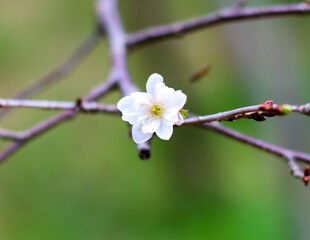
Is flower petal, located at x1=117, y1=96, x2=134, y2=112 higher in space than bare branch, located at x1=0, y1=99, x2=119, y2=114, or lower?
lower

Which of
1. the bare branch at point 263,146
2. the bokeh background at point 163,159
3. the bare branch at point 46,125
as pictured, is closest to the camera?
the bare branch at point 263,146

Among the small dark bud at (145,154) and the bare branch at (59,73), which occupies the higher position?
the bare branch at (59,73)

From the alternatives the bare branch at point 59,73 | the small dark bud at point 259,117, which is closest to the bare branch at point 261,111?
the small dark bud at point 259,117

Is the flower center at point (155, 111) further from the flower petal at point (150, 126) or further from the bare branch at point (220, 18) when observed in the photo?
the bare branch at point (220, 18)

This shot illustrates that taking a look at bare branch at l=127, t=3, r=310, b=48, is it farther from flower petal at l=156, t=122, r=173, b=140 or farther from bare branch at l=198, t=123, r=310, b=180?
flower petal at l=156, t=122, r=173, b=140

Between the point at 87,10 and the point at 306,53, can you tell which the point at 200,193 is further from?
the point at 87,10

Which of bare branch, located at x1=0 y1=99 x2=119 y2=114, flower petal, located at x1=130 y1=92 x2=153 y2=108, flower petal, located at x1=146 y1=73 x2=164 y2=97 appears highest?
bare branch, located at x1=0 y1=99 x2=119 y2=114

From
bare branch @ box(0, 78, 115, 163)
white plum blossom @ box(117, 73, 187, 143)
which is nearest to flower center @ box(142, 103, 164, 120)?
white plum blossom @ box(117, 73, 187, 143)
